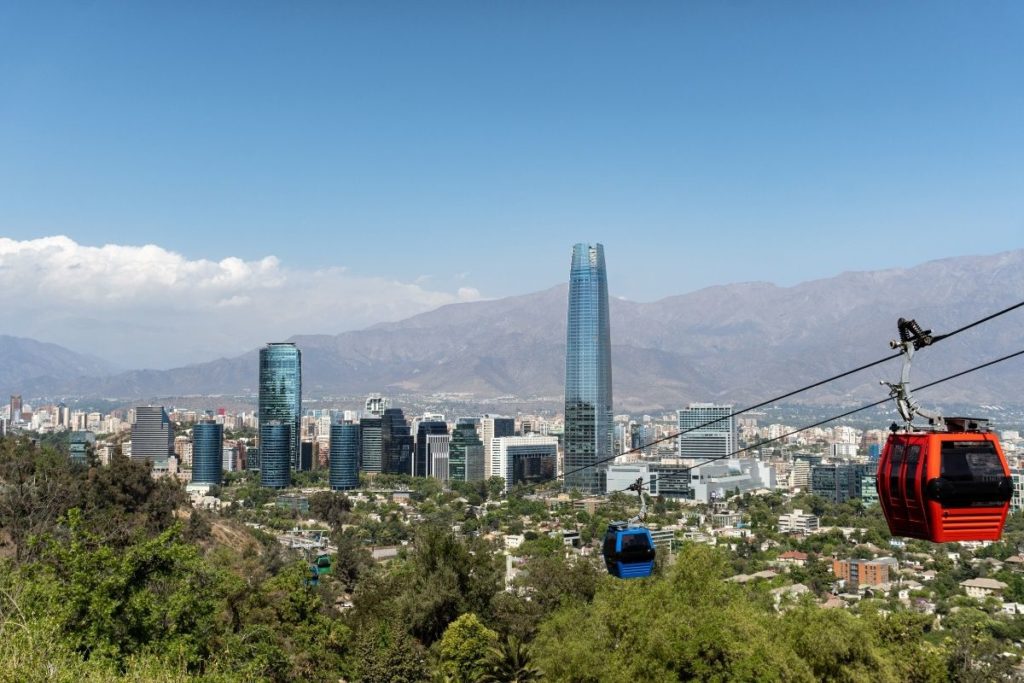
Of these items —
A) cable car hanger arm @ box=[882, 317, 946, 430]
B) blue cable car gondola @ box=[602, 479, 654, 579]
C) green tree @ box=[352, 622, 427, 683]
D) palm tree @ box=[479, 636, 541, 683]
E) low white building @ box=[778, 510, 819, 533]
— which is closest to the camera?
cable car hanger arm @ box=[882, 317, 946, 430]

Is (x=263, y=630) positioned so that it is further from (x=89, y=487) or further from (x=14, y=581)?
(x=89, y=487)

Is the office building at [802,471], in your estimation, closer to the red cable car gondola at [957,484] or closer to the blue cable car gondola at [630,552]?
the blue cable car gondola at [630,552]

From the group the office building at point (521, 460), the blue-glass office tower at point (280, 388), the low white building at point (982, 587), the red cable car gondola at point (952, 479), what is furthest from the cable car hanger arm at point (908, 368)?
the blue-glass office tower at point (280, 388)

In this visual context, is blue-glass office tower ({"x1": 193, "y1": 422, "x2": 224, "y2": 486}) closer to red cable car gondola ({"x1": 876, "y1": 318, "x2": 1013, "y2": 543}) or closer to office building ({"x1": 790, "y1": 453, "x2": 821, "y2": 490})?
office building ({"x1": 790, "y1": 453, "x2": 821, "y2": 490})

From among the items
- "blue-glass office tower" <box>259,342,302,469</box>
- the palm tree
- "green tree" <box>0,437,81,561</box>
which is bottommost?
the palm tree

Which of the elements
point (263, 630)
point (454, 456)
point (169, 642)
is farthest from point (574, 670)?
point (454, 456)

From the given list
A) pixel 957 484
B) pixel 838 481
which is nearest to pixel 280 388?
pixel 838 481

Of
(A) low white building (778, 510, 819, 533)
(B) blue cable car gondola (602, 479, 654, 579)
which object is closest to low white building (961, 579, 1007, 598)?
(A) low white building (778, 510, 819, 533)
